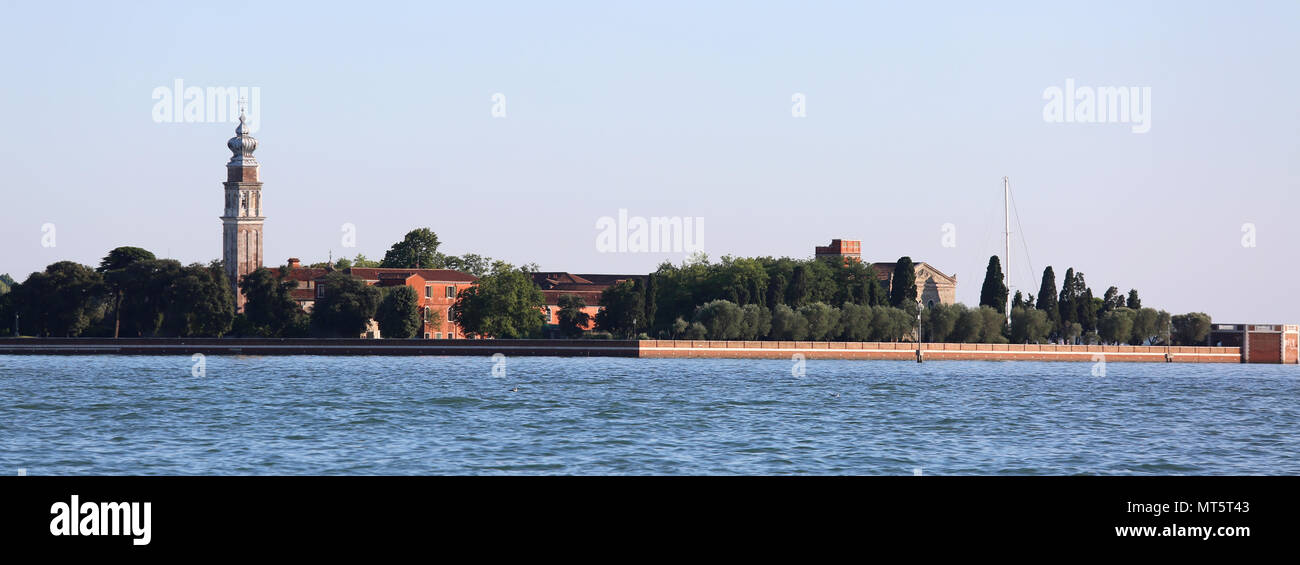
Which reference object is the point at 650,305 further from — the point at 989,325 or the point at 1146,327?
the point at 1146,327

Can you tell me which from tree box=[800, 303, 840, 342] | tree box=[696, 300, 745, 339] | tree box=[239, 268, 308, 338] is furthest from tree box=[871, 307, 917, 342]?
tree box=[239, 268, 308, 338]

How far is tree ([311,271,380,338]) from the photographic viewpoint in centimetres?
10250

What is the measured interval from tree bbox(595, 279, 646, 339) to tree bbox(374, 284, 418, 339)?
14.4 metres

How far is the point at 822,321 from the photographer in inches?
4134

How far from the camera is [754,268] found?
113812 mm

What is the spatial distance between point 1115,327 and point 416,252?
7146 centimetres

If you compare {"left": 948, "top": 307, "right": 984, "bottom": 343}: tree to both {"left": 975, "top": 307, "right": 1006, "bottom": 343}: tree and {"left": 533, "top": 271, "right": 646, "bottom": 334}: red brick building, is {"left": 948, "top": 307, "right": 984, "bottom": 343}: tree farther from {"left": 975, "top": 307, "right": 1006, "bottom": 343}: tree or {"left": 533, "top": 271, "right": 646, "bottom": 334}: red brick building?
{"left": 533, "top": 271, "right": 646, "bottom": 334}: red brick building

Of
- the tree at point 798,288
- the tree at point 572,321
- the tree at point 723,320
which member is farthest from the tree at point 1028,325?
the tree at point 572,321

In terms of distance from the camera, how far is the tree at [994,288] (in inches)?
Result: 4350

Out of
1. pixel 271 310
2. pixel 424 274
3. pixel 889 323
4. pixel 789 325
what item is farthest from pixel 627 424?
pixel 424 274
